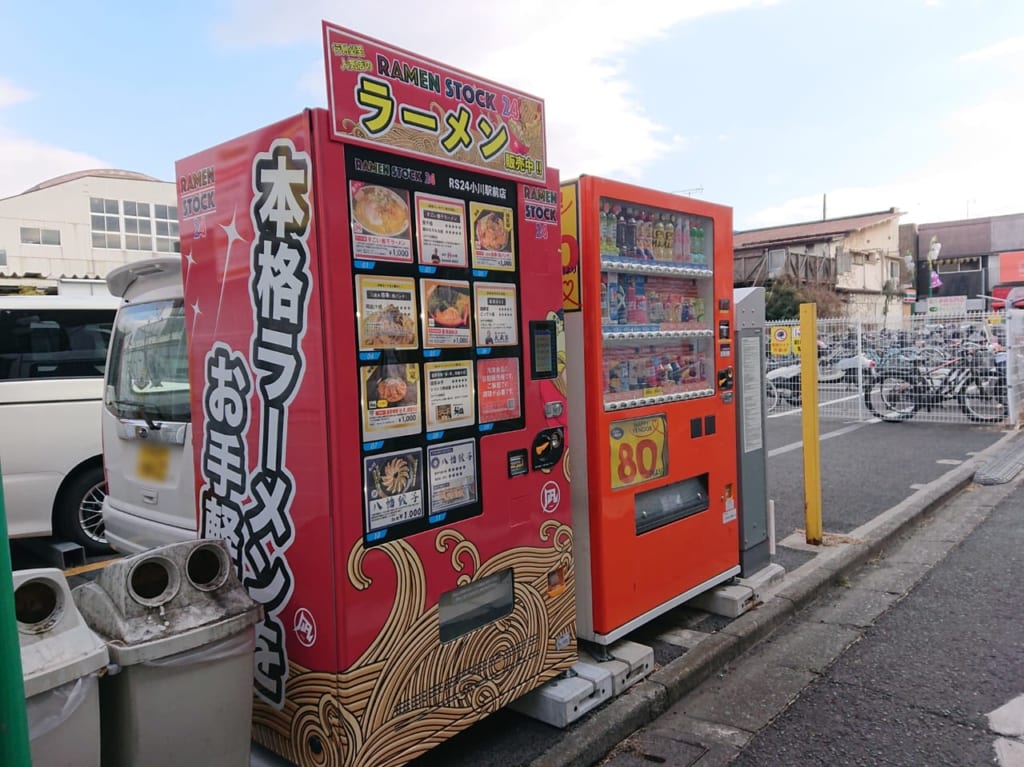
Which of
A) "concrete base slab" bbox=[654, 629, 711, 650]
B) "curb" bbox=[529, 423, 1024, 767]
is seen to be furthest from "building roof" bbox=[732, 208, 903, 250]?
"concrete base slab" bbox=[654, 629, 711, 650]

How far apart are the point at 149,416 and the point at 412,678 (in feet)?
7.47

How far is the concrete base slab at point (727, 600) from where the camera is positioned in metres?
4.21

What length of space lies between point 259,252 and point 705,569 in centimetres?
299

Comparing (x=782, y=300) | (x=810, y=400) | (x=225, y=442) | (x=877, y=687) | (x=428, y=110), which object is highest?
(x=782, y=300)

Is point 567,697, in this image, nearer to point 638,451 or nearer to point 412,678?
point 412,678

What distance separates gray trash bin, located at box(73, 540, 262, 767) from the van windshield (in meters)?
1.68

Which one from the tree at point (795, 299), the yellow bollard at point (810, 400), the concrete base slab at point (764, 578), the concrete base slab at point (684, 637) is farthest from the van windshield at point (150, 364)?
the tree at point (795, 299)

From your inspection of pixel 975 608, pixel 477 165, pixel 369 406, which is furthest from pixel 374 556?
pixel 975 608

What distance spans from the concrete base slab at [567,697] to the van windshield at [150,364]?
2.18 metres

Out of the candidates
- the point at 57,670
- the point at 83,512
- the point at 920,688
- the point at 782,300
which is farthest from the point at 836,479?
the point at 782,300

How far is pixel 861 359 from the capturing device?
40.5ft

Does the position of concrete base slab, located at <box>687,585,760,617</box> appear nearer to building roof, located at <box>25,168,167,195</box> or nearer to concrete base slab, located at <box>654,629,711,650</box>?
concrete base slab, located at <box>654,629,711,650</box>

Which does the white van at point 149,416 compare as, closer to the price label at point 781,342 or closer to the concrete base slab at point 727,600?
the concrete base slab at point 727,600

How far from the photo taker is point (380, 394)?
2.49 m
